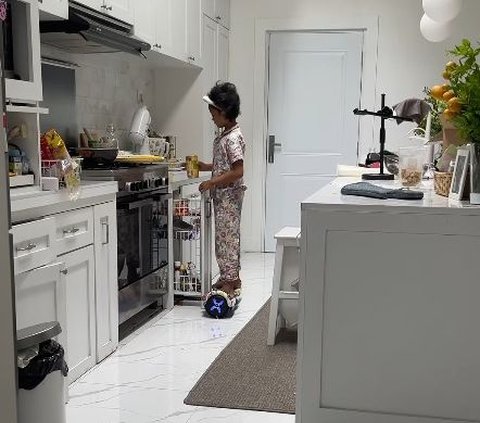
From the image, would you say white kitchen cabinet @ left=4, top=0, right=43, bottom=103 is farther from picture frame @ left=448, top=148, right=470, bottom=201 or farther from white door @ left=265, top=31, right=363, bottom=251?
white door @ left=265, top=31, right=363, bottom=251

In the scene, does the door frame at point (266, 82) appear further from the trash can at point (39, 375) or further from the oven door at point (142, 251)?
the trash can at point (39, 375)

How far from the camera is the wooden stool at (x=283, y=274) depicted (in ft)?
10.6

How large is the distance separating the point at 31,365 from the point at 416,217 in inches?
53.6

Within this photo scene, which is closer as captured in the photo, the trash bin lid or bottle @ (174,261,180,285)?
the trash bin lid

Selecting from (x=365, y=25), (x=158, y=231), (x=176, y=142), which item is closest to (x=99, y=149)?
(x=158, y=231)

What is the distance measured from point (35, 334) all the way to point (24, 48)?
1.18m

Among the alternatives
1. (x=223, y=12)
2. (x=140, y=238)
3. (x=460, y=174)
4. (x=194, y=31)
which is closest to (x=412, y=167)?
(x=460, y=174)

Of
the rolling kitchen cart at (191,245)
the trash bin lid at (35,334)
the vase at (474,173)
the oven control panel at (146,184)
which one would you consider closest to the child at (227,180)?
the rolling kitchen cart at (191,245)

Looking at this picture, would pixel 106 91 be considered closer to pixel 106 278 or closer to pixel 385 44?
pixel 106 278

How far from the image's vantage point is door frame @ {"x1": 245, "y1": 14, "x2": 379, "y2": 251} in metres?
5.52

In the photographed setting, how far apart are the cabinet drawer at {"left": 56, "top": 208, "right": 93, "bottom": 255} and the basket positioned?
1.55m

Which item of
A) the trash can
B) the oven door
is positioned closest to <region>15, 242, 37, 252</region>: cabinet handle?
the trash can

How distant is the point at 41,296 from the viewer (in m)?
2.32

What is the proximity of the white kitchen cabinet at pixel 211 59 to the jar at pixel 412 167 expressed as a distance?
299 cm
